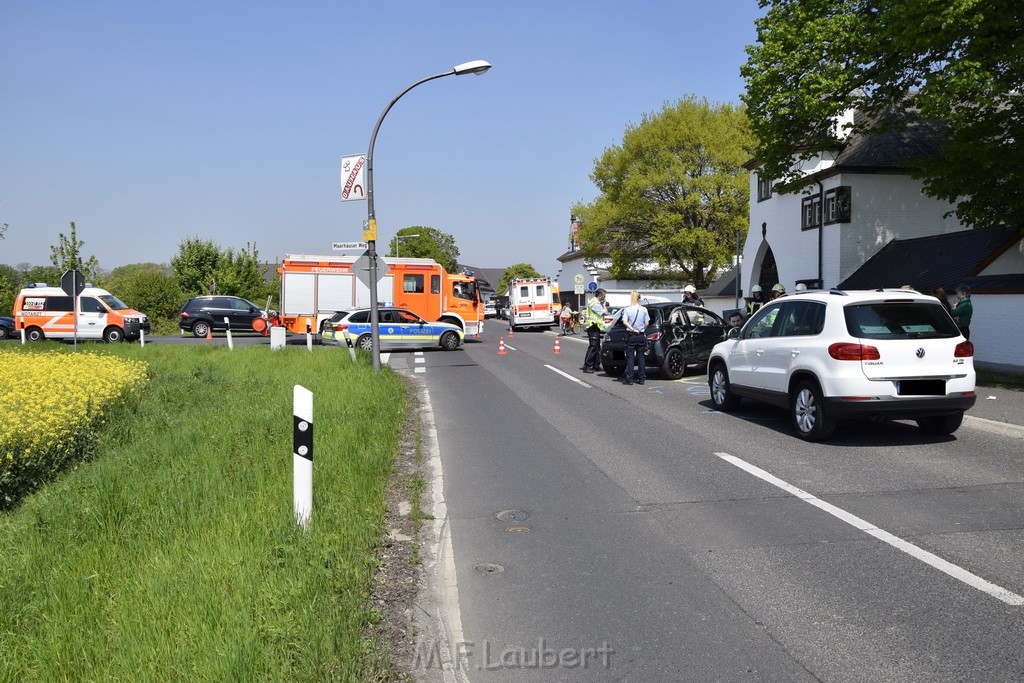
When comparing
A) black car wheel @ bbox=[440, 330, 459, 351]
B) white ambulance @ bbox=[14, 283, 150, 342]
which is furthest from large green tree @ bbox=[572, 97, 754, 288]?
white ambulance @ bbox=[14, 283, 150, 342]

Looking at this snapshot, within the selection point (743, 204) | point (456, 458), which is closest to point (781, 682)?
point (456, 458)

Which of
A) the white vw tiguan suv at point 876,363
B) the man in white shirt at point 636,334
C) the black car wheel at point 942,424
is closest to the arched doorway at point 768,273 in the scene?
the man in white shirt at point 636,334

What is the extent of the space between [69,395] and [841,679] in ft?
33.8

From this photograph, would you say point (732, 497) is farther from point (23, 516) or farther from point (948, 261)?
point (948, 261)

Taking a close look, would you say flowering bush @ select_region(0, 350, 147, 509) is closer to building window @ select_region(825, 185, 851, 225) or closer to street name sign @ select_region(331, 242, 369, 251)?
street name sign @ select_region(331, 242, 369, 251)

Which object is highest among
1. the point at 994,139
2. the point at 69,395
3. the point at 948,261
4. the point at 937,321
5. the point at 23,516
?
the point at 994,139

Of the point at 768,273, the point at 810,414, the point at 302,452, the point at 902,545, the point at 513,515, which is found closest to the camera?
the point at 902,545

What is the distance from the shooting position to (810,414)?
9297 mm

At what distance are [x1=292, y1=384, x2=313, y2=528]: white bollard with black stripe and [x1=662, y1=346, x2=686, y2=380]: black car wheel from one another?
39.8 ft

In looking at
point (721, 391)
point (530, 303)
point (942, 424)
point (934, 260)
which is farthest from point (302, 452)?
point (530, 303)

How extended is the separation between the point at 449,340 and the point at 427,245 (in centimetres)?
8648

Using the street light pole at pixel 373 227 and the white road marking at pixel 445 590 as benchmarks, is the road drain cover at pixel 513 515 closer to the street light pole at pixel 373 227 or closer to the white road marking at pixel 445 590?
the white road marking at pixel 445 590

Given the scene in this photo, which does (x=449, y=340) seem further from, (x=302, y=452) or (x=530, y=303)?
(x=302, y=452)

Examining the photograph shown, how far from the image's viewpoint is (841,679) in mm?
3562
